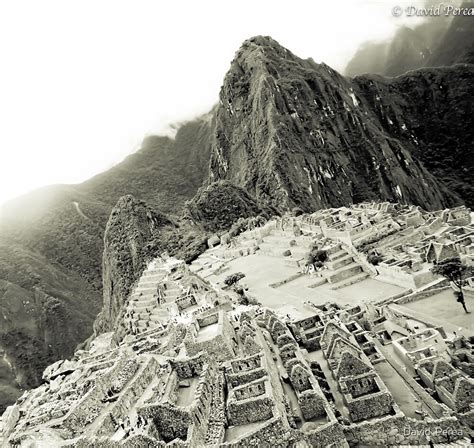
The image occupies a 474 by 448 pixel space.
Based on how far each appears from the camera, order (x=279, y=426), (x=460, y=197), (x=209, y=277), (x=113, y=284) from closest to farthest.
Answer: (x=279, y=426), (x=209, y=277), (x=113, y=284), (x=460, y=197)

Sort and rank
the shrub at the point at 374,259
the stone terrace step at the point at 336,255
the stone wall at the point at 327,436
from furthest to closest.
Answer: the stone terrace step at the point at 336,255 < the shrub at the point at 374,259 < the stone wall at the point at 327,436

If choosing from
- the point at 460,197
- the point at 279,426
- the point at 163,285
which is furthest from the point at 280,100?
the point at 279,426

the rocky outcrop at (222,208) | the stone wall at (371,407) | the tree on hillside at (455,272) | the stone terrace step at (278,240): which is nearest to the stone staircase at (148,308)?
the stone terrace step at (278,240)

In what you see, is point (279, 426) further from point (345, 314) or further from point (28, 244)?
point (28, 244)

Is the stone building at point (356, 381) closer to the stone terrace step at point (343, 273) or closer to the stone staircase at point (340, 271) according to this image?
the stone staircase at point (340, 271)

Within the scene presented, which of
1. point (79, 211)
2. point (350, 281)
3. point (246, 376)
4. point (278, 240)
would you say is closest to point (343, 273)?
point (350, 281)

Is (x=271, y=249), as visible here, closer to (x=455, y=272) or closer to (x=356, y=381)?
(x=455, y=272)

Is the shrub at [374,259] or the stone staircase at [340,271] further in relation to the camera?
the stone staircase at [340,271]
